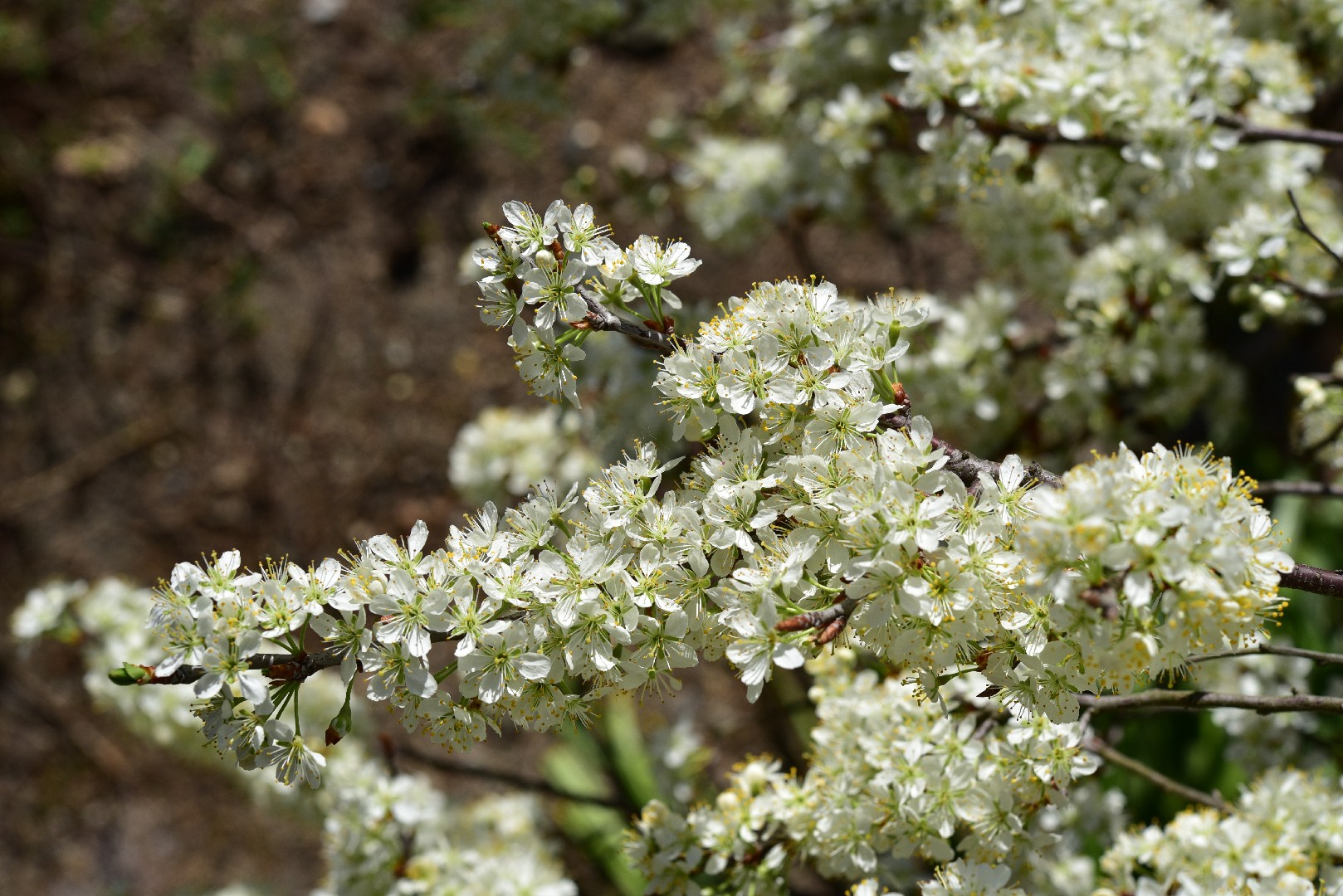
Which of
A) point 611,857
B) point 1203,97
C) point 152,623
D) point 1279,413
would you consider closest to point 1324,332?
point 1279,413

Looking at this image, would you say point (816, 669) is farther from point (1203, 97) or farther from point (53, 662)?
point (53, 662)

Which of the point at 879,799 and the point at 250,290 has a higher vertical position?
the point at 879,799

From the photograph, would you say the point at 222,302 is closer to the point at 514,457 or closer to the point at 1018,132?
the point at 514,457

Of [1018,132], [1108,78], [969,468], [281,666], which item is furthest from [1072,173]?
[281,666]

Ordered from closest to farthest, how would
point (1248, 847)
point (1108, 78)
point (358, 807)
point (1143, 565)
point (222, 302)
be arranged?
1. point (1143, 565)
2. point (1248, 847)
3. point (1108, 78)
4. point (358, 807)
5. point (222, 302)

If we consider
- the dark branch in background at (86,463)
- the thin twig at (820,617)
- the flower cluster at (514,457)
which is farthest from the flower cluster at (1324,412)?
the dark branch in background at (86,463)

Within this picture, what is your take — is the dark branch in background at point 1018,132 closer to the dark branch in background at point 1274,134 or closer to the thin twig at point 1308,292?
the dark branch in background at point 1274,134

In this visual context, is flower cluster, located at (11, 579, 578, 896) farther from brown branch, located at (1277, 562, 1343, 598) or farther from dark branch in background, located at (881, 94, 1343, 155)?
dark branch in background, located at (881, 94, 1343, 155)
